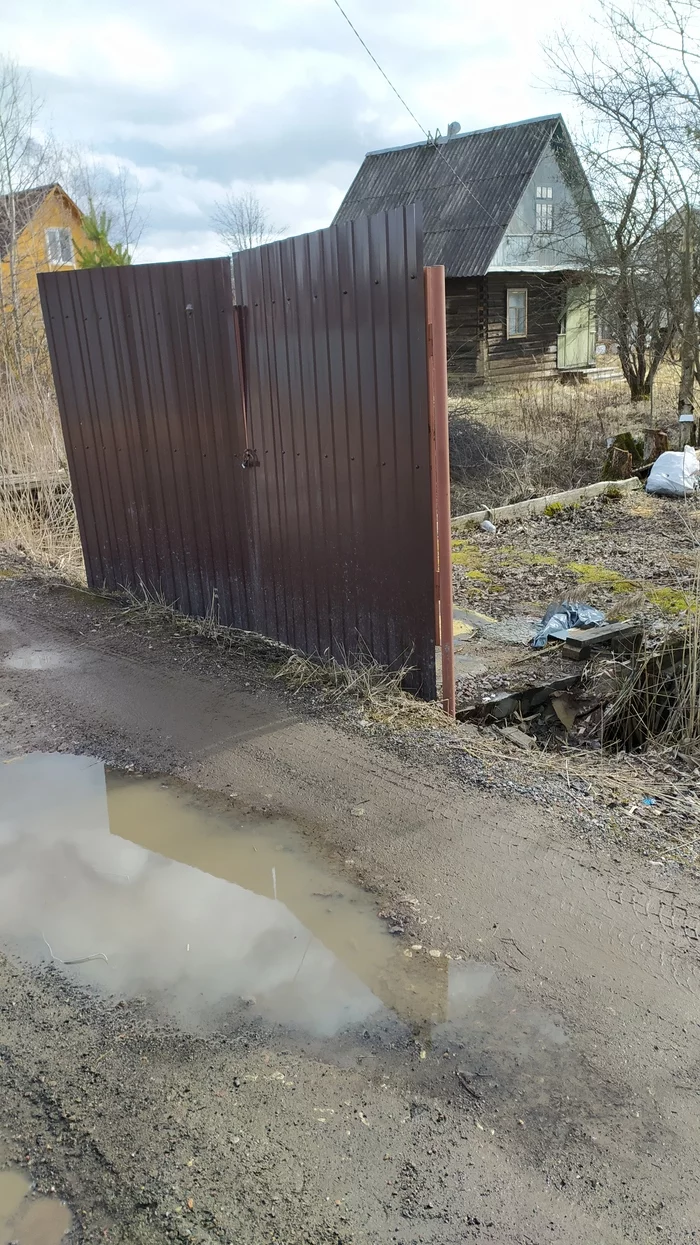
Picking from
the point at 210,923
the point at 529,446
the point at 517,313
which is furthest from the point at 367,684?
the point at 517,313

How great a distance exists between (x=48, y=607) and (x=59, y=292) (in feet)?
7.80

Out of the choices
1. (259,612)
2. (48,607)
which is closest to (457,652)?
(259,612)

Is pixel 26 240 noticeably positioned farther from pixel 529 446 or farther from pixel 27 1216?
pixel 27 1216

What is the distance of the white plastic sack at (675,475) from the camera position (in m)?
10.4

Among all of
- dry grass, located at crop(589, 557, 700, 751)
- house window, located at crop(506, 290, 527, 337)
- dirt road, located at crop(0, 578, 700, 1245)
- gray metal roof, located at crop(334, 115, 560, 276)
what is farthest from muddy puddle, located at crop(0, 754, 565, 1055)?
house window, located at crop(506, 290, 527, 337)

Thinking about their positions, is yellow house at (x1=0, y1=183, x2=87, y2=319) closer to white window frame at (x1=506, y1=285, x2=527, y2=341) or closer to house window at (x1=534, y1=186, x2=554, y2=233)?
white window frame at (x1=506, y1=285, x2=527, y2=341)

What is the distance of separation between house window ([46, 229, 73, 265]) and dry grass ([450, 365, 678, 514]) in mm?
25151

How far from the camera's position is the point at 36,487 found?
8828 mm

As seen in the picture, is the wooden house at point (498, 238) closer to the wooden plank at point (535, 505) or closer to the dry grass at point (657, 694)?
the wooden plank at point (535, 505)

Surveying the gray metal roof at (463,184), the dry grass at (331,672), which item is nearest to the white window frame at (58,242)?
the gray metal roof at (463,184)

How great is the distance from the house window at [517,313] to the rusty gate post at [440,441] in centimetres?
2163

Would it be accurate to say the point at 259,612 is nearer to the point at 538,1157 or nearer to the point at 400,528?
the point at 400,528

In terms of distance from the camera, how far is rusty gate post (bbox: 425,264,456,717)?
391 cm

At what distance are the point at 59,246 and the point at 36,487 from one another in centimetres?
2997
